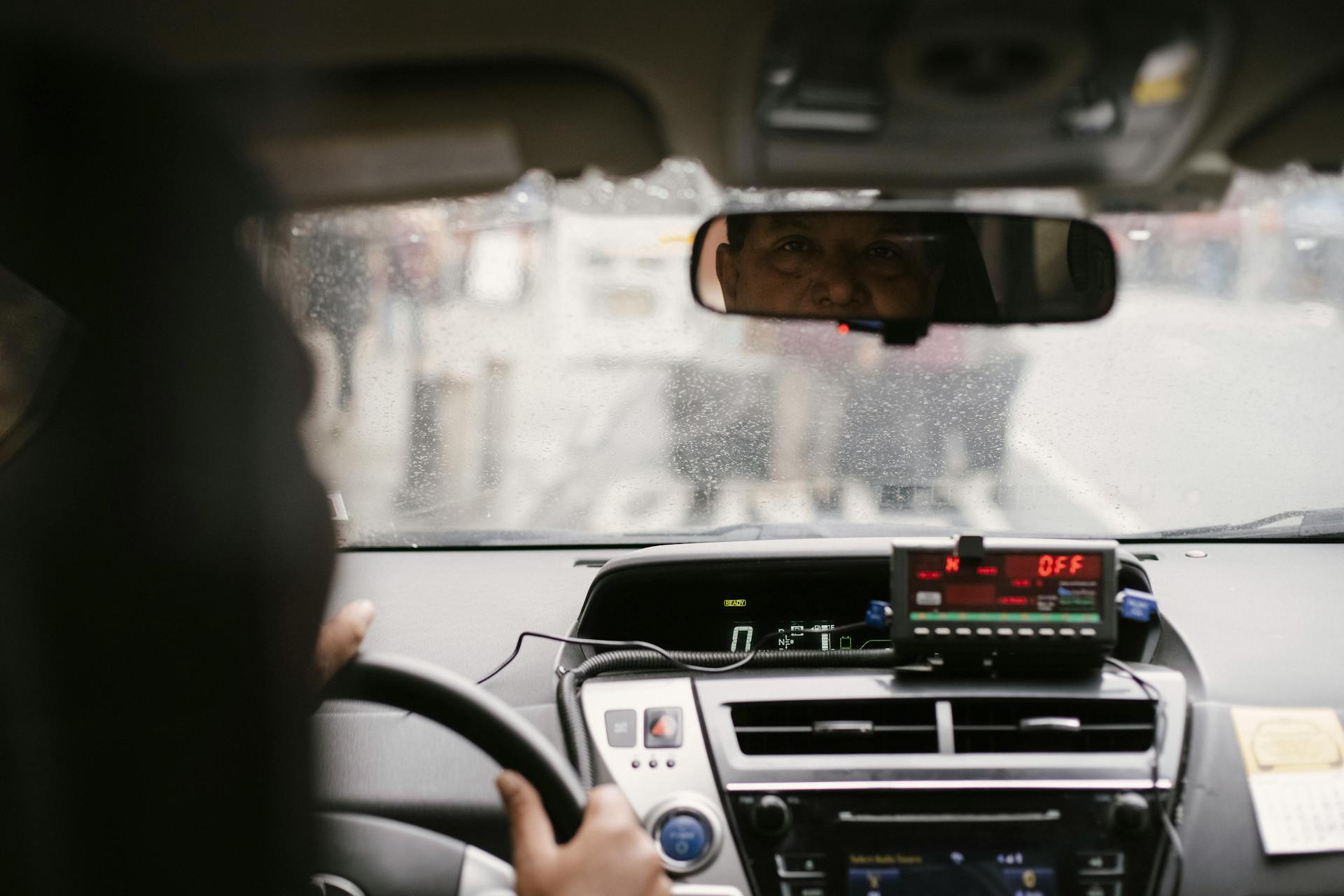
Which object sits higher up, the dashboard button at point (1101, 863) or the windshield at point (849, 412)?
the windshield at point (849, 412)

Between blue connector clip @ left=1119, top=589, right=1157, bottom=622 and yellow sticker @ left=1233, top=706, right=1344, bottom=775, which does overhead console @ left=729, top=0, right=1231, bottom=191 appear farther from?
yellow sticker @ left=1233, top=706, right=1344, bottom=775

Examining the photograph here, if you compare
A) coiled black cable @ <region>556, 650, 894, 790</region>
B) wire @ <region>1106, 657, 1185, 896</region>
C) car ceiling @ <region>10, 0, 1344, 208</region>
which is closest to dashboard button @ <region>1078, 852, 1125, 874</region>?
wire @ <region>1106, 657, 1185, 896</region>

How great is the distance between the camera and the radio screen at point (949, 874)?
9.49 ft

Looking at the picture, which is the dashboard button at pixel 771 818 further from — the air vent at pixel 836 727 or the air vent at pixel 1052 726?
the air vent at pixel 1052 726

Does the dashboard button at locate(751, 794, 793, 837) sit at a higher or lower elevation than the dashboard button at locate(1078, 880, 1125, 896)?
higher

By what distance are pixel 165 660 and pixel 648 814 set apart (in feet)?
6.06

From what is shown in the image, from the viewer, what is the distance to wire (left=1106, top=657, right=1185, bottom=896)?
292 centimetres

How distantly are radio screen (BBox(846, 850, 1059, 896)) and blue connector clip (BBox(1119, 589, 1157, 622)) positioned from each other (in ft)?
2.36

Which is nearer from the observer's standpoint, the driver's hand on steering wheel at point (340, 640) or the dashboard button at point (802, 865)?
the driver's hand on steering wheel at point (340, 640)

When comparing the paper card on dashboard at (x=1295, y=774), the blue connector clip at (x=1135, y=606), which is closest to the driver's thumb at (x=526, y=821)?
the blue connector clip at (x=1135, y=606)

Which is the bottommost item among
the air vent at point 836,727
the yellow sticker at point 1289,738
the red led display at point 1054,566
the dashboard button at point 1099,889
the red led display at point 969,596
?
the dashboard button at point 1099,889

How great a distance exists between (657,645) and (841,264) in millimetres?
1412

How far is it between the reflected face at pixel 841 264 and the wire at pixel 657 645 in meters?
0.97

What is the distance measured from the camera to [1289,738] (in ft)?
10.2
